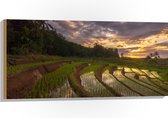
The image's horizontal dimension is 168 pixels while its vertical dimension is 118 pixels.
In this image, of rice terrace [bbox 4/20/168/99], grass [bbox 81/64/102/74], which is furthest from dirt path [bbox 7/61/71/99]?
grass [bbox 81/64/102/74]

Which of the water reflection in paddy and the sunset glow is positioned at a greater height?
the sunset glow

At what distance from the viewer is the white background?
1.93m

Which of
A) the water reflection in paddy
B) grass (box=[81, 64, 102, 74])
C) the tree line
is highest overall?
the tree line

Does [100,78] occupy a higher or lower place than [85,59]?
lower

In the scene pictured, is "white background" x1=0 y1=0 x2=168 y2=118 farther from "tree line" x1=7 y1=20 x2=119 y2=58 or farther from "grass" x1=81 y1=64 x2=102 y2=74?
"grass" x1=81 y1=64 x2=102 y2=74

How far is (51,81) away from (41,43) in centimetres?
21

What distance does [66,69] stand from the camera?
6.40 ft

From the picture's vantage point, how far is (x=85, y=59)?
6.48 feet

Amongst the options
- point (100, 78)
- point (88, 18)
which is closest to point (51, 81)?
point (100, 78)

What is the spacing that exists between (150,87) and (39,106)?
0.63 m

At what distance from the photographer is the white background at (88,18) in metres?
1.93

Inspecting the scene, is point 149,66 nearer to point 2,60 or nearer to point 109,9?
point 109,9

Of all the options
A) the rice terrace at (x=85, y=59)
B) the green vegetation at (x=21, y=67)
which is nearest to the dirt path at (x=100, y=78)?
the rice terrace at (x=85, y=59)

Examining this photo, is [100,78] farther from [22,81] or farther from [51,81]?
[22,81]
